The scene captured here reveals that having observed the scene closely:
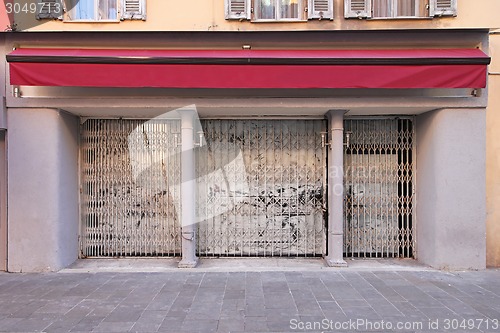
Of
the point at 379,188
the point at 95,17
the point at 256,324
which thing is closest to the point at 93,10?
the point at 95,17

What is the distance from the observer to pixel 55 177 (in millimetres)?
7449

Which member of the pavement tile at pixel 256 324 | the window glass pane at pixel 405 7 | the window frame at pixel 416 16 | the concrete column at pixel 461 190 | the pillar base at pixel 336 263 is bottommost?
the pavement tile at pixel 256 324

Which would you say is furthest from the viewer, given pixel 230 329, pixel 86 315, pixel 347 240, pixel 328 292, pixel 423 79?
pixel 347 240

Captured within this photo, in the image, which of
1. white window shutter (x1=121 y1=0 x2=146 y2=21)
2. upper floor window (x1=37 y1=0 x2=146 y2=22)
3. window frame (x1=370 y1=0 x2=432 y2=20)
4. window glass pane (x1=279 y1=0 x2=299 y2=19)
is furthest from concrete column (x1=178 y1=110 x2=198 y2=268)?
window frame (x1=370 y1=0 x2=432 y2=20)

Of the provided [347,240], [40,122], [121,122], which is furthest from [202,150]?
[347,240]

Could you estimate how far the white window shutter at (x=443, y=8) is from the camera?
719cm

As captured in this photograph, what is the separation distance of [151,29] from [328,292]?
6057 mm

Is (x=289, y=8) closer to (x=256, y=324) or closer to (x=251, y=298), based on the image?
(x=251, y=298)

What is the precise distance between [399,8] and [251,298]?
6562 millimetres

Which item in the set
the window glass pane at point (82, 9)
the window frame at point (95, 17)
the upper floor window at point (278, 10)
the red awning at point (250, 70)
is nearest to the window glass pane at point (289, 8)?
the upper floor window at point (278, 10)

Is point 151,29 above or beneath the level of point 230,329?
above

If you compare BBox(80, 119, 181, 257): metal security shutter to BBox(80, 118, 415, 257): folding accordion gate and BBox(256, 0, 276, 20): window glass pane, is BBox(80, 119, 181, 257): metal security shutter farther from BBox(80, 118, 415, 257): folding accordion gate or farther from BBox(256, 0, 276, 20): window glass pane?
BBox(256, 0, 276, 20): window glass pane

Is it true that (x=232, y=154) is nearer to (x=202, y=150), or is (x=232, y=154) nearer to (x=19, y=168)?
(x=202, y=150)

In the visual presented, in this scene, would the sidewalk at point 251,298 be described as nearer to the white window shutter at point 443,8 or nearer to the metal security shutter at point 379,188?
the metal security shutter at point 379,188
